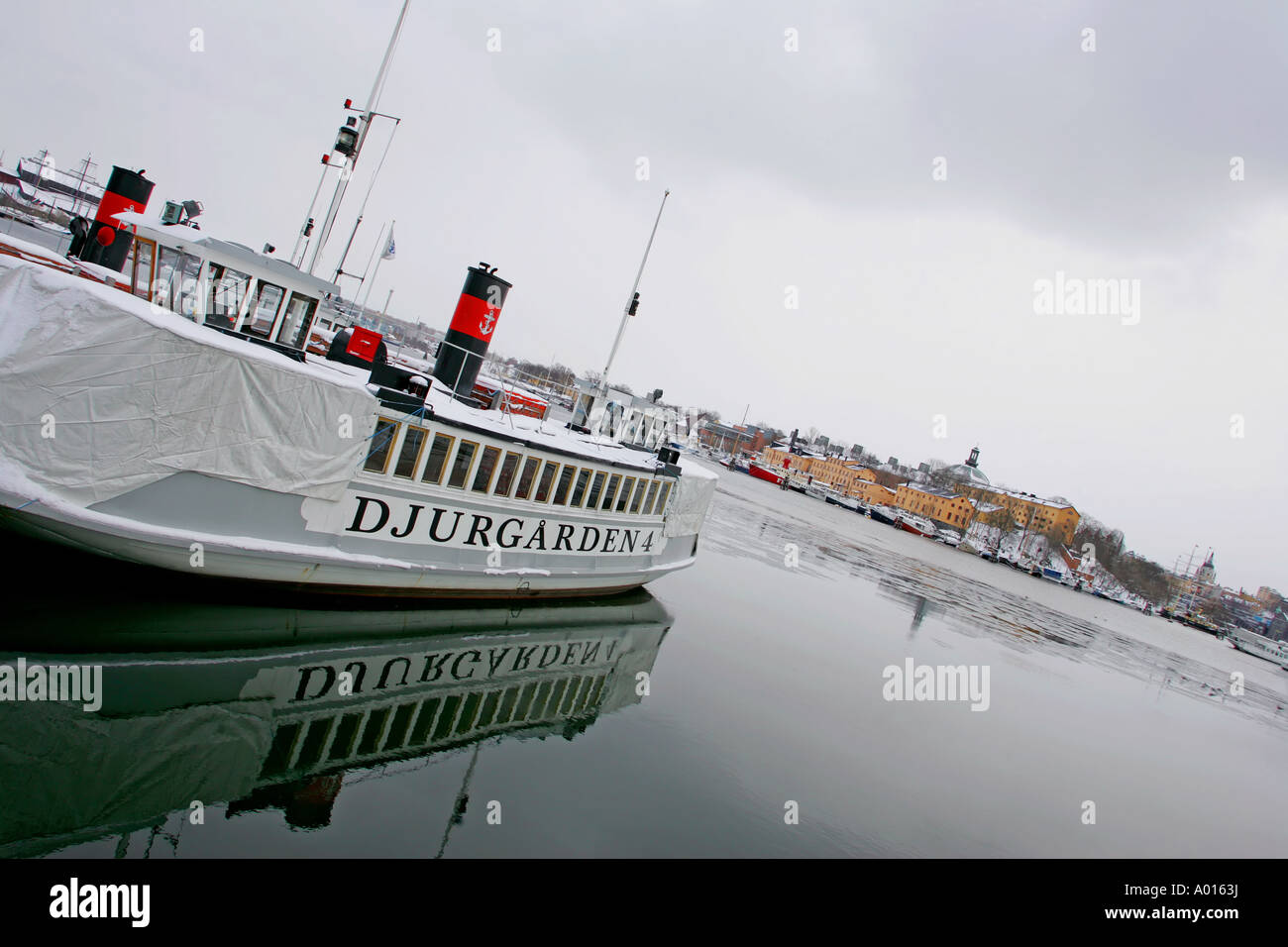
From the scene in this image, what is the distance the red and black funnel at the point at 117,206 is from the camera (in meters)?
20.8

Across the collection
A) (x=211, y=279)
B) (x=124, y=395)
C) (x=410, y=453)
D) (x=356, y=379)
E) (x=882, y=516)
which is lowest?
(x=124, y=395)

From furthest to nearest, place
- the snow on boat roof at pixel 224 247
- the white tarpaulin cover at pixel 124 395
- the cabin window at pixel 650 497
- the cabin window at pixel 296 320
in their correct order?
1. the cabin window at pixel 650 497
2. the cabin window at pixel 296 320
3. the snow on boat roof at pixel 224 247
4. the white tarpaulin cover at pixel 124 395

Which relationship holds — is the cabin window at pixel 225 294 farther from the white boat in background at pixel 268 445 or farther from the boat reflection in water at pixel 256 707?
the boat reflection in water at pixel 256 707

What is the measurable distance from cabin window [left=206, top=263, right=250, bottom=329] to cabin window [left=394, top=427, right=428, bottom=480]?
3724 mm

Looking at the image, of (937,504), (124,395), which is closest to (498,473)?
(124,395)

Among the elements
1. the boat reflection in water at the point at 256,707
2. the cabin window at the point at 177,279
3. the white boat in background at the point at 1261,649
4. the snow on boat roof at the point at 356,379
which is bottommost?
the boat reflection in water at the point at 256,707

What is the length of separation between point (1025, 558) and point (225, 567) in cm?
14295

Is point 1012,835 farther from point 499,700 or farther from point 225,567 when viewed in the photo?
point 225,567

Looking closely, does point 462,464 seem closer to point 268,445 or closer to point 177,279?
point 268,445

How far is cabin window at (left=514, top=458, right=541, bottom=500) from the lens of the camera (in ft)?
47.6

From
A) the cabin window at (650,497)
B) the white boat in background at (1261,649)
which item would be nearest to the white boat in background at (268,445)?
the cabin window at (650,497)

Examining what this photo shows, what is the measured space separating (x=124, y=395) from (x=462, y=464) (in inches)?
217

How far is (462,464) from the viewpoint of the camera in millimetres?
13211
